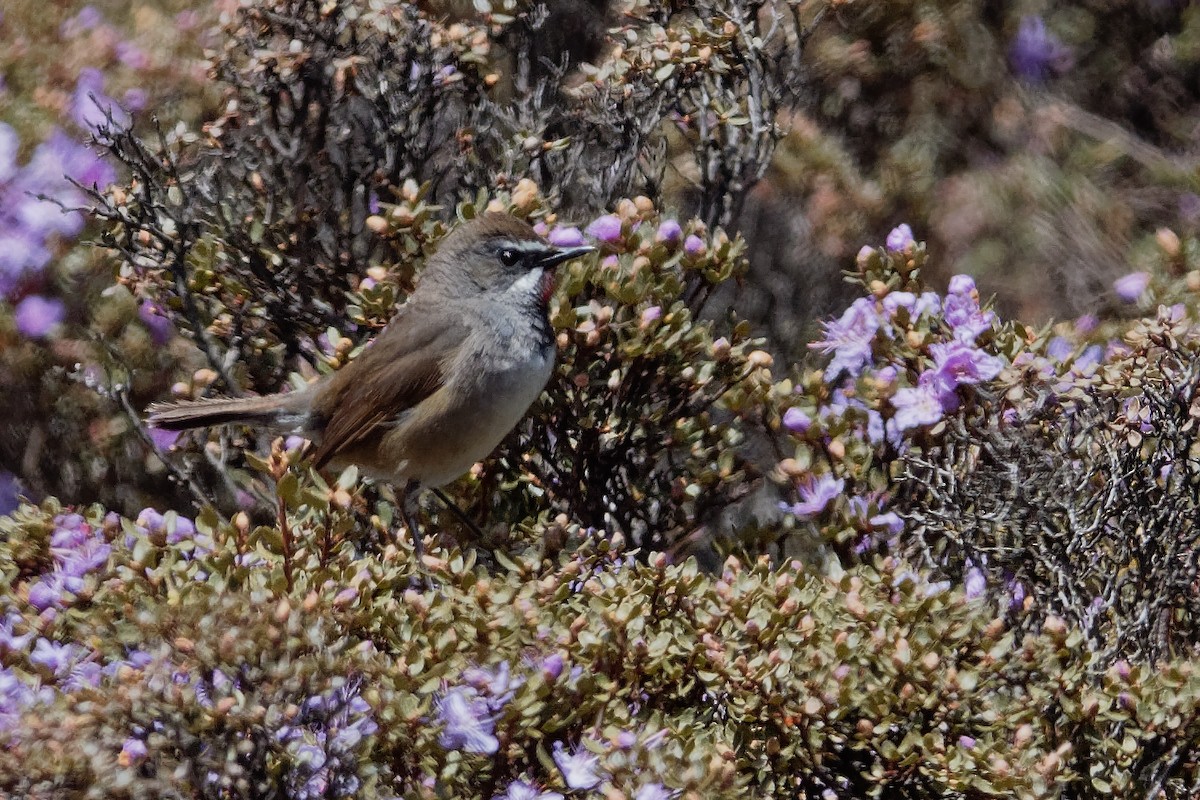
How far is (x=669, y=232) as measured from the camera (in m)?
3.71

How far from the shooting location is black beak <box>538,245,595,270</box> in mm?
3662

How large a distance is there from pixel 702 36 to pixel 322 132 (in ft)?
3.80

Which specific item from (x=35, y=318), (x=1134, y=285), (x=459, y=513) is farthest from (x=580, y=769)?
(x=35, y=318)

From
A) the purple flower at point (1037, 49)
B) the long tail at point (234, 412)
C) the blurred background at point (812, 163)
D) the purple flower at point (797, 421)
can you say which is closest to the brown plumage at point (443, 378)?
the long tail at point (234, 412)

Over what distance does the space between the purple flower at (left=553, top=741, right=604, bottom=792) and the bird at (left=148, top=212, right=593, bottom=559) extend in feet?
4.18

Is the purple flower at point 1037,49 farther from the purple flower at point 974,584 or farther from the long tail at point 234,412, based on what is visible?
the long tail at point 234,412

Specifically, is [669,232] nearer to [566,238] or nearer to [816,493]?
[566,238]

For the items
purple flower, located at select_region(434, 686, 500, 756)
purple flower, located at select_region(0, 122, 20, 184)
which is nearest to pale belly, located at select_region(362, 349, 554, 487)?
purple flower, located at select_region(434, 686, 500, 756)

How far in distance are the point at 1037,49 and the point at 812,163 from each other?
1509 mm

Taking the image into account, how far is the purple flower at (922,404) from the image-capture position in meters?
3.32

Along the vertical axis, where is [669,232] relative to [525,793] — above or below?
above

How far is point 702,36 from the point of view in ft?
13.5

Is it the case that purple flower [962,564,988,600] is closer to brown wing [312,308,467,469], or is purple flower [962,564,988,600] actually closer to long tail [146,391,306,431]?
brown wing [312,308,467,469]

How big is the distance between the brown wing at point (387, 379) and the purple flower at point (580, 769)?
5.13 ft
